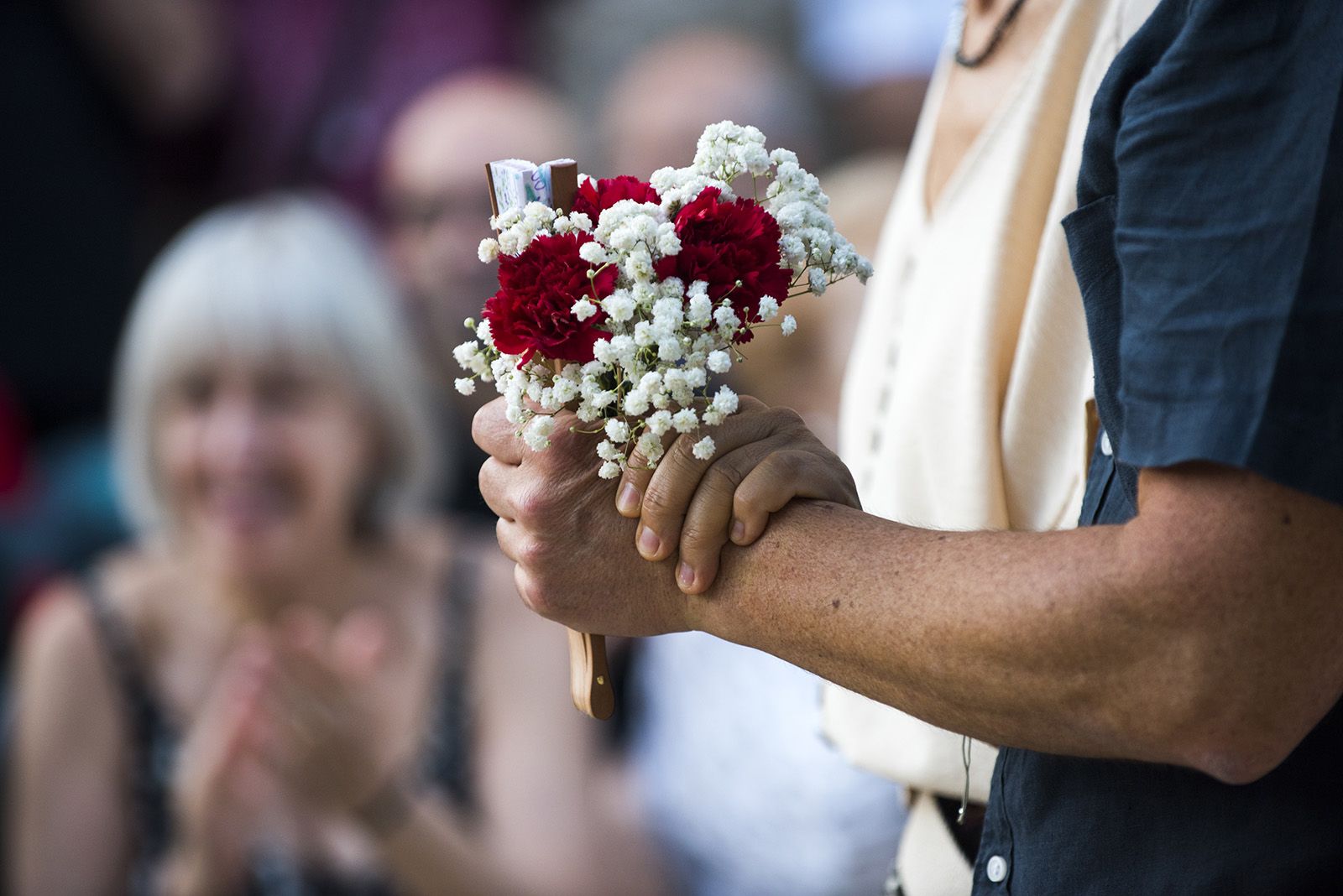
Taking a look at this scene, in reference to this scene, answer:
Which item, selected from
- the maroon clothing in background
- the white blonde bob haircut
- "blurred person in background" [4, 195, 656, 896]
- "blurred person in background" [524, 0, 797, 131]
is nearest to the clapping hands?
"blurred person in background" [4, 195, 656, 896]

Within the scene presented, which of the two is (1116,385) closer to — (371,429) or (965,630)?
(965,630)

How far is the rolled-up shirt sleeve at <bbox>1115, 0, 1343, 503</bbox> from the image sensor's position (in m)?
0.86

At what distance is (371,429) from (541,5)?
2.16 meters

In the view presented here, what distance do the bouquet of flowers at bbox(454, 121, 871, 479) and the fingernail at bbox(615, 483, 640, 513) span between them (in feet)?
0.05

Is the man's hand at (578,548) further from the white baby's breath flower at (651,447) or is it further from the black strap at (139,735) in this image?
the black strap at (139,735)

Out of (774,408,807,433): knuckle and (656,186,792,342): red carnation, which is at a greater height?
Result: (656,186,792,342): red carnation

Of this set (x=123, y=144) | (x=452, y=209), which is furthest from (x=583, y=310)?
(x=123, y=144)

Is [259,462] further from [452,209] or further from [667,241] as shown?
[667,241]

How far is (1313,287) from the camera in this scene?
2.81ft

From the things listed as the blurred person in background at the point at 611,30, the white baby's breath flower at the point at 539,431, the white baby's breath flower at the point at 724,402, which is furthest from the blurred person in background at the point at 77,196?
the white baby's breath flower at the point at 724,402

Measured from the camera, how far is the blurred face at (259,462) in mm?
2984

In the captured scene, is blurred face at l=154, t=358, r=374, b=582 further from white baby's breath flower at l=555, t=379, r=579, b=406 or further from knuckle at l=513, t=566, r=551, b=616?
white baby's breath flower at l=555, t=379, r=579, b=406

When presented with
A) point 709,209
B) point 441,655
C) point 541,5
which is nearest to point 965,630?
point 709,209

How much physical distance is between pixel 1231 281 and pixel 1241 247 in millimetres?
22
